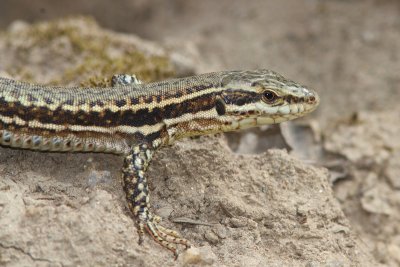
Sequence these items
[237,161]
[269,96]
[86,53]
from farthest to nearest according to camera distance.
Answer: [86,53] → [237,161] → [269,96]

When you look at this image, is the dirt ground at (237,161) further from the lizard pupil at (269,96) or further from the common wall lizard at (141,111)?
the lizard pupil at (269,96)

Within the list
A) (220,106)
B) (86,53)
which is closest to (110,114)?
(220,106)

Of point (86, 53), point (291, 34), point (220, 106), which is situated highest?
point (291, 34)

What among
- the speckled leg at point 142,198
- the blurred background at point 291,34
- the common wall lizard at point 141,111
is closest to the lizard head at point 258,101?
the common wall lizard at point 141,111

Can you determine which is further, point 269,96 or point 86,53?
point 86,53

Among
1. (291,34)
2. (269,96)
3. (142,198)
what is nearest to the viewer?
(142,198)

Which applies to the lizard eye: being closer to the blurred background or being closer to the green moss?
the green moss

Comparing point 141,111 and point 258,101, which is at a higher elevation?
point 258,101

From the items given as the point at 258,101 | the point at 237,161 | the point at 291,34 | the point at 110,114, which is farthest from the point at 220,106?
the point at 291,34

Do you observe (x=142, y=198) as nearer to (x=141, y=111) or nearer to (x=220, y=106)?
(x=141, y=111)
